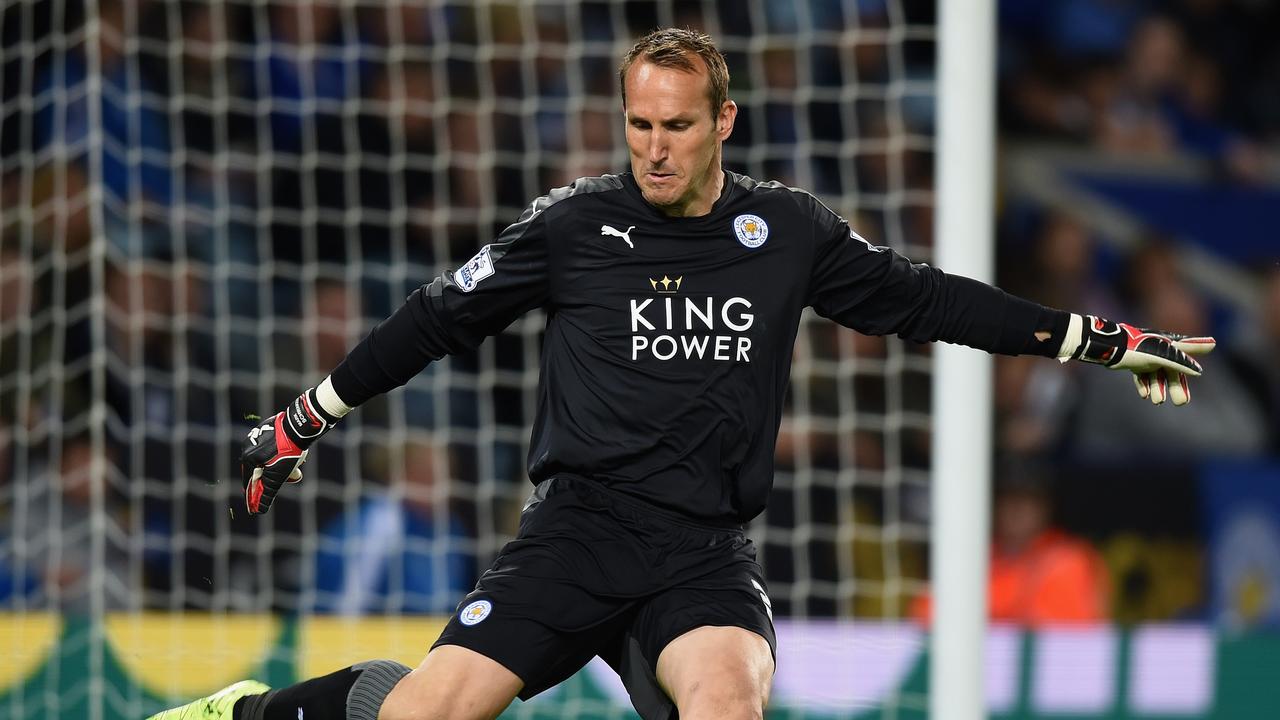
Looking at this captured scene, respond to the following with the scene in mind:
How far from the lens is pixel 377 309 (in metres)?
7.43

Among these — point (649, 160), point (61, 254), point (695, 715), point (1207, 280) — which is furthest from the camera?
point (1207, 280)

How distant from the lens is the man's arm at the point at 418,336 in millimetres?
3820

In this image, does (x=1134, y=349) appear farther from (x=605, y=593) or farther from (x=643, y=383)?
(x=605, y=593)

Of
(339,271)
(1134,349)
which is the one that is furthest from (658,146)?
(339,271)

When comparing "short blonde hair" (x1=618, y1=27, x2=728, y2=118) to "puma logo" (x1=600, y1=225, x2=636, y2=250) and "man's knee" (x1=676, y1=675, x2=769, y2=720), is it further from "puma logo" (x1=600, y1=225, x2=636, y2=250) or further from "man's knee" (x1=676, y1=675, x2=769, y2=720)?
"man's knee" (x1=676, y1=675, x2=769, y2=720)

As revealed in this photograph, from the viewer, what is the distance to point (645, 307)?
3.78 m

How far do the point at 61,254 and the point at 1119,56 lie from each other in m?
5.62

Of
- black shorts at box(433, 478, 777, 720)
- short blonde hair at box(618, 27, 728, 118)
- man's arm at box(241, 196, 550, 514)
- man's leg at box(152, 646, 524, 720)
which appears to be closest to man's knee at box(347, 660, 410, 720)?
man's leg at box(152, 646, 524, 720)

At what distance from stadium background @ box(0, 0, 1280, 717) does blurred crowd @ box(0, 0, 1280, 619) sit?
2cm

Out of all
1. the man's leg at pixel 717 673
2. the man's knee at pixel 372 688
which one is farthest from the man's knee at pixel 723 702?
the man's knee at pixel 372 688

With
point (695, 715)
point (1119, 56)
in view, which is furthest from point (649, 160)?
point (1119, 56)

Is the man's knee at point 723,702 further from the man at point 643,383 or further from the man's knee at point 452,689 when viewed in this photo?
the man's knee at point 452,689

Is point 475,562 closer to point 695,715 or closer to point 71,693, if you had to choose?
point 71,693

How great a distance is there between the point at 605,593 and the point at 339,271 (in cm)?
388
